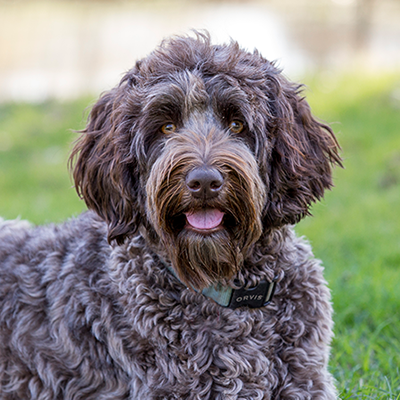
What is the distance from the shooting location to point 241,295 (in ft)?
11.5

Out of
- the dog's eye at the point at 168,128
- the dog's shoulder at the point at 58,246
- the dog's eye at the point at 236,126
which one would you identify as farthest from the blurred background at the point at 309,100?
the dog's shoulder at the point at 58,246

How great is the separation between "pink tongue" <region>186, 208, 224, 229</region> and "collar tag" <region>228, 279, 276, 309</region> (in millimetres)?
487

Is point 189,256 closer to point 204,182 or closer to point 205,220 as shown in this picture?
point 205,220

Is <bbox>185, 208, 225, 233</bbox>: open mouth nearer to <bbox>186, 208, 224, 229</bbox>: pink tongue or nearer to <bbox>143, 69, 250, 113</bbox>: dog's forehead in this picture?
<bbox>186, 208, 224, 229</bbox>: pink tongue

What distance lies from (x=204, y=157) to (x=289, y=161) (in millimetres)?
565

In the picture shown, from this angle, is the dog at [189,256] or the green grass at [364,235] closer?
the dog at [189,256]

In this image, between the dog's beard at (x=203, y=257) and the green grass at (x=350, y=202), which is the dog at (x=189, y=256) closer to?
the dog's beard at (x=203, y=257)

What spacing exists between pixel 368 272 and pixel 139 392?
2.85 m

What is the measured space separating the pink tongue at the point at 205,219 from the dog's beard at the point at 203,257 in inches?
1.8

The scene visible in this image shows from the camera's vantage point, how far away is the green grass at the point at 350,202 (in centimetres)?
443

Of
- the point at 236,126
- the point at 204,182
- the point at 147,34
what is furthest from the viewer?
the point at 147,34

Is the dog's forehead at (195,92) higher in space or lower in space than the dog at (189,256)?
higher

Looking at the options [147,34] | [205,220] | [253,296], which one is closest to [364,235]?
[253,296]

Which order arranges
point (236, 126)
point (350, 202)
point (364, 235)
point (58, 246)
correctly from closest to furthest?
point (236, 126) < point (58, 246) < point (364, 235) < point (350, 202)
